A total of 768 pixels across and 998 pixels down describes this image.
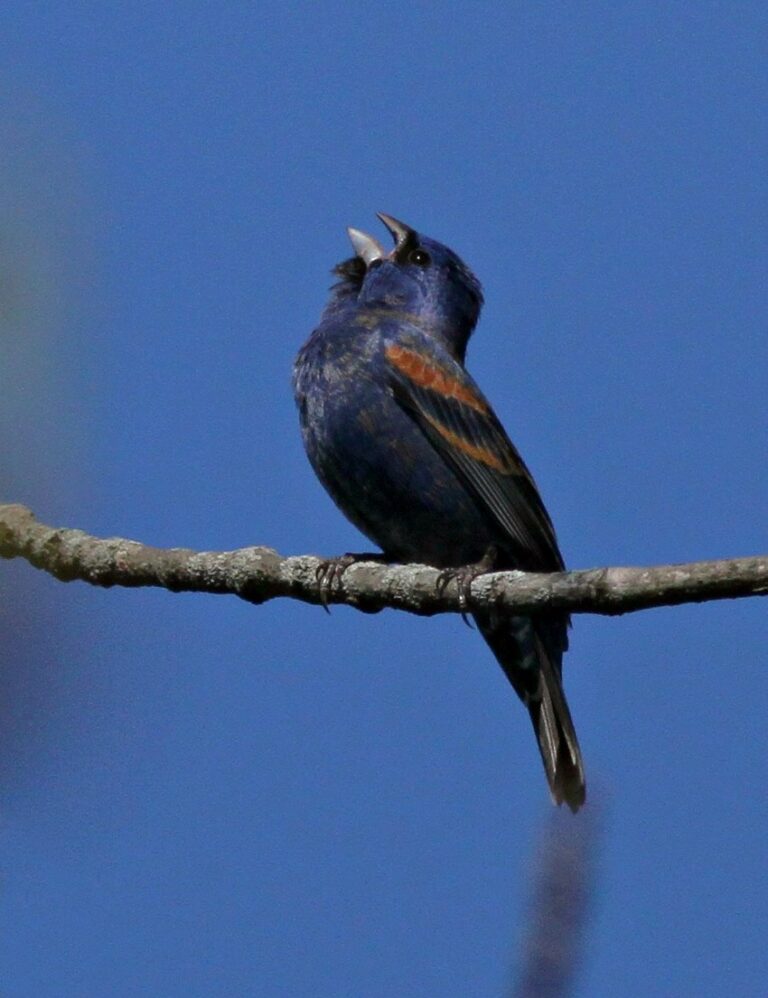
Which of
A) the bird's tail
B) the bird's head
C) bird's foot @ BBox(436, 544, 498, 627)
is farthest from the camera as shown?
the bird's head

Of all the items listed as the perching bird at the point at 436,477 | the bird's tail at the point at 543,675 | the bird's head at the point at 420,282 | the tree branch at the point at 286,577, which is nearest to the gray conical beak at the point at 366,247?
the bird's head at the point at 420,282

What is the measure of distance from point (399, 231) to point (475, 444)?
4.77 ft

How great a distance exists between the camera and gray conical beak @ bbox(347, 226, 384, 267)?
653 cm

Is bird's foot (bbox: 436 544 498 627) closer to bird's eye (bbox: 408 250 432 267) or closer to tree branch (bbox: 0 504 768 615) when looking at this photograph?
tree branch (bbox: 0 504 768 615)

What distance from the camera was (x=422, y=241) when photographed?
6.55m

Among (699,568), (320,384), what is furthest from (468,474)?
(699,568)

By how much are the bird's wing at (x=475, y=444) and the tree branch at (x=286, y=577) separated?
1136mm

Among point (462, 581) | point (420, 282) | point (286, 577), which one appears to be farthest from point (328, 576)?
point (420, 282)

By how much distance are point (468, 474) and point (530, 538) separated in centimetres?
35

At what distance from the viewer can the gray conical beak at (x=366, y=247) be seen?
6531mm

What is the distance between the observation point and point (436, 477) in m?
5.43

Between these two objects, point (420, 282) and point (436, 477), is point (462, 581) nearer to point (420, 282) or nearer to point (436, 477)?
point (436, 477)

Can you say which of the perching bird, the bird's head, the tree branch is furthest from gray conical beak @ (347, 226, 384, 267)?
the tree branch

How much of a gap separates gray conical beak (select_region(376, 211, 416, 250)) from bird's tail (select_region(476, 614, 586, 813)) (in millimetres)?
1989
